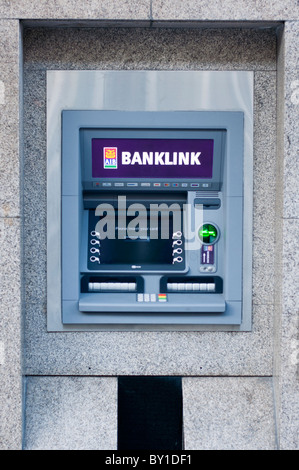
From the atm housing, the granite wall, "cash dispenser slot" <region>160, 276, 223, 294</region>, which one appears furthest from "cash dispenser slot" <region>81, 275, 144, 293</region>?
the granite wall

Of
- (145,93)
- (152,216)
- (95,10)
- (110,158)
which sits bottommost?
(152,216)

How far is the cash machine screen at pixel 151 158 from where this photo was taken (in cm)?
340

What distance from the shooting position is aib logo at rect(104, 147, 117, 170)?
3391 mm

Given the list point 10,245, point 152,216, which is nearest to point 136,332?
point 152,216

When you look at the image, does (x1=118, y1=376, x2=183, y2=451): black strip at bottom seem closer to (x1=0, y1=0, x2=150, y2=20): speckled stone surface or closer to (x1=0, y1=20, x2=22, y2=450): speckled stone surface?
(x1=0, y1=20, x2=22, y2=450): speckled stone surface

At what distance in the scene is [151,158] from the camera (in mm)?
3408

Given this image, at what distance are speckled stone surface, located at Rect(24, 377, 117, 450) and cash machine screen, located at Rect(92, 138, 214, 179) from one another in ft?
4.65

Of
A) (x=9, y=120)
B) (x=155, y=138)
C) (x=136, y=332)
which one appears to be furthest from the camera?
(x=136, y=332)

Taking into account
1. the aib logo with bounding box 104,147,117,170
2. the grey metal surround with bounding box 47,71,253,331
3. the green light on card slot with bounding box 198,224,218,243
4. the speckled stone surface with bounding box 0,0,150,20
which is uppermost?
the speckled stone surface with bounding box 0,0,150,20

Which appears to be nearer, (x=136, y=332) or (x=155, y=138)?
(x=155, y=138)

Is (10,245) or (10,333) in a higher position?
(10,245)

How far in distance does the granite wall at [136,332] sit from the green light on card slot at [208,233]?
29 cm

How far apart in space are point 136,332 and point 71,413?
0.67 m

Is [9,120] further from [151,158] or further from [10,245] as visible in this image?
[151,158]
